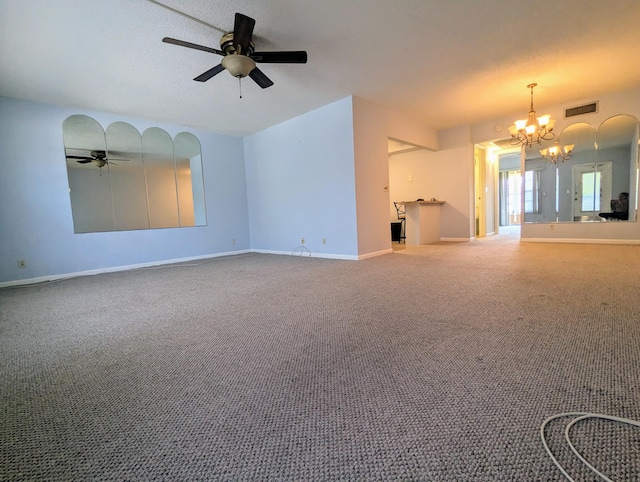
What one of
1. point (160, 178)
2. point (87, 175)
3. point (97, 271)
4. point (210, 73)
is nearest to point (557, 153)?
point (210, 73)

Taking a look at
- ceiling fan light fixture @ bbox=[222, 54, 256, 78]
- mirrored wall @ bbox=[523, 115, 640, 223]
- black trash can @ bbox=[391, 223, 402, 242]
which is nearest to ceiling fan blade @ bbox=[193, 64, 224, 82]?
ceiling fan light fixture @ bbox=[222, 54, 256, 78]

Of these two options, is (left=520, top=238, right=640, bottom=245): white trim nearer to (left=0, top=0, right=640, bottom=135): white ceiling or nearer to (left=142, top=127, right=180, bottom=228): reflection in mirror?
(left=0, top=0, right=640, bottom=135): white ceiling

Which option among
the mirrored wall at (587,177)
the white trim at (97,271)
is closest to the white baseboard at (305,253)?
the white trim at (97,271)

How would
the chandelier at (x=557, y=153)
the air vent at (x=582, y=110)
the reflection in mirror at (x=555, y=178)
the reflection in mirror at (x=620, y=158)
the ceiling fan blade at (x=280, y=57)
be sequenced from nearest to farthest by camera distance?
the ceiling fan blade at (x=280, y=57) < the reflection in mirror at (x=620, y=158) < the air vent at (x=582, y=110) < the reflection in mirror at (x=555, y=178) < the chandelier at (x=557, y=153)

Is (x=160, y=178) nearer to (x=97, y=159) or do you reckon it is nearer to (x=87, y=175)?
(x=97, y=159)

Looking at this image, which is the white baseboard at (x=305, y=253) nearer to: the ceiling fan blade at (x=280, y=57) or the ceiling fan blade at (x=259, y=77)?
the ceiling fan blade at (x=259, y=77)

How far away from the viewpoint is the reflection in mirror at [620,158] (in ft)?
16.4

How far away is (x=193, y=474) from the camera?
83 cm

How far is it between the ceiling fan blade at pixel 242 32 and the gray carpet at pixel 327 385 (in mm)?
2350

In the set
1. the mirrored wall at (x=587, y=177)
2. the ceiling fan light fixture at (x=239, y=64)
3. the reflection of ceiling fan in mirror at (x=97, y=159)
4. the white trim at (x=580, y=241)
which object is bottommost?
the white trim at (x=580, y=241)

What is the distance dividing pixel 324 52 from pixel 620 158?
5844 mm

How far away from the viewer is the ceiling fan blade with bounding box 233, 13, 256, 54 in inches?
91.1

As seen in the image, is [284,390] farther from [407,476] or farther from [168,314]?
[168,314]

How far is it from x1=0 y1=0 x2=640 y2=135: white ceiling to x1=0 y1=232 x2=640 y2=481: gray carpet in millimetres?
2604
